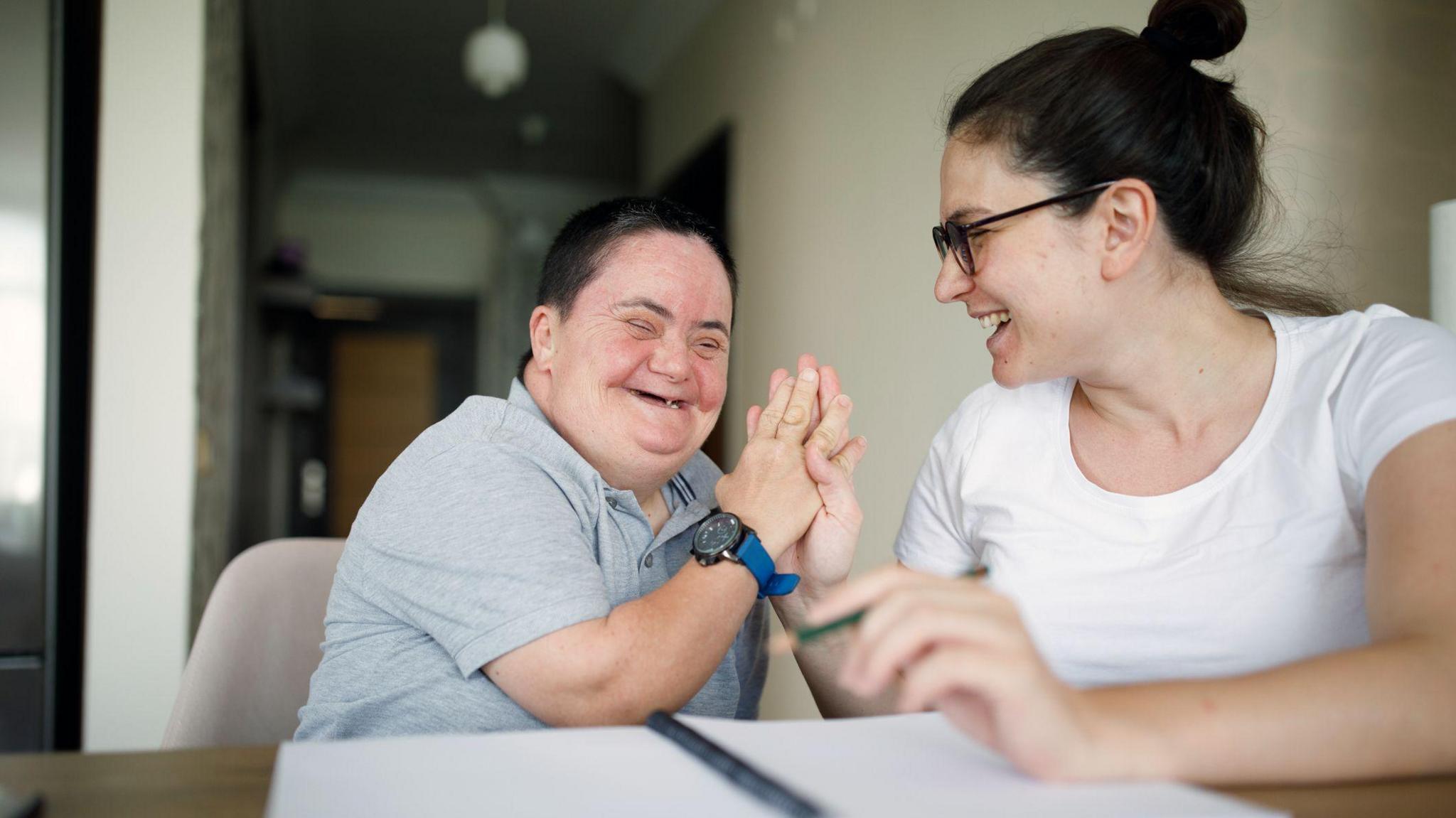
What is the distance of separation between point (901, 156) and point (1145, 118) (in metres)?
1.64

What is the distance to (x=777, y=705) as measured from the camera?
338 cm

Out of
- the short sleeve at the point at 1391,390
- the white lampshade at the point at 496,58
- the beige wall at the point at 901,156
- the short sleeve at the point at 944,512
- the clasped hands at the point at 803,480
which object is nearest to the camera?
the short sleeve at the point at 1391,390

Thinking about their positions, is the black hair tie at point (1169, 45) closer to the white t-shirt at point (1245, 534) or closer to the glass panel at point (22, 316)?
the white t-shirt at point (1245, 534)

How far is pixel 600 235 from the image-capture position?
1387 mm

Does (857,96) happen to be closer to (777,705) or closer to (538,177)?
(777,705)

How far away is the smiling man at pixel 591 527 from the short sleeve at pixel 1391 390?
547 millimetres

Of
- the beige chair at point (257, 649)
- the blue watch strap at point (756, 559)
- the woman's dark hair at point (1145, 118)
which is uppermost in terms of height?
the woman's dark hair at point (1145, 118)

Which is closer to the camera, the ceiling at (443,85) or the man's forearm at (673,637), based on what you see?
the man's forearm at (673,637)

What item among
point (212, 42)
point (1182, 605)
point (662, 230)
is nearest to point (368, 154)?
point (212, 42)

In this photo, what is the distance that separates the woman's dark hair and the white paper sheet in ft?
2.33

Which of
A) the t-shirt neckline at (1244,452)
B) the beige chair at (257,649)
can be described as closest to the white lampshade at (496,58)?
the beige chair at (257,649)

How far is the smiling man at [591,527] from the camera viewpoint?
968 mm

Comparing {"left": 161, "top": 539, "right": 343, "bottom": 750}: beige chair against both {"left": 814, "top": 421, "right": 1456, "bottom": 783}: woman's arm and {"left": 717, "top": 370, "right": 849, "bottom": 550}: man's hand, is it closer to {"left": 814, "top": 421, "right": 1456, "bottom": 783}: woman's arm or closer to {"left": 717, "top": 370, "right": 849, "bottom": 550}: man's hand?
{"left": 717, "top": 370, "right": 849, "bottom": 550}: man's hand

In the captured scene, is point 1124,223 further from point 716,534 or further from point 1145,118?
point 716,534
